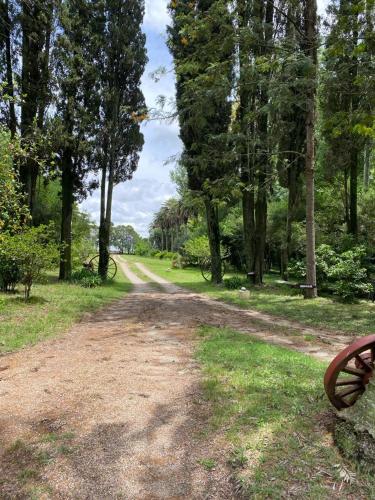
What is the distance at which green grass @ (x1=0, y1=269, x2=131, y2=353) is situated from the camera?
7.19 metres

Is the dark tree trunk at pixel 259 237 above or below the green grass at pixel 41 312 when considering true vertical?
above

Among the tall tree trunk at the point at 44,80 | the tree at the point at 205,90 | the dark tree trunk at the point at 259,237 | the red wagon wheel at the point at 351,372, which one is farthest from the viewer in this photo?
the dark tree trunk at the point at 259,237

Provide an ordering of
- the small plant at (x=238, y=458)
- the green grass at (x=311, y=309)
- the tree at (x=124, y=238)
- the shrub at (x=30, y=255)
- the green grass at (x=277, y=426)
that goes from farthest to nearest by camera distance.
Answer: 1. the tree at (x=124, y=238)
2. the shrub at (x=30, y=255)
3. the green grass at (x=311, y=309)
4. the small plant at (x=238, y=458)
5. the green grass at (x=277, y=426)

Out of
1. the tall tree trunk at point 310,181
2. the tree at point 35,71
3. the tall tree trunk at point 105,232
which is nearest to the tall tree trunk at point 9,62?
the tree at point 35,71

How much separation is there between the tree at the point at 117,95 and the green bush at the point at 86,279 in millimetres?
1865

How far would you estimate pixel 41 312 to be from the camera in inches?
380

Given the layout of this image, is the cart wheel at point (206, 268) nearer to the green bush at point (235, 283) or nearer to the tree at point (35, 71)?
the green bush at point (235, 283)

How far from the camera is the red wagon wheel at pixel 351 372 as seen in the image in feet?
10.8

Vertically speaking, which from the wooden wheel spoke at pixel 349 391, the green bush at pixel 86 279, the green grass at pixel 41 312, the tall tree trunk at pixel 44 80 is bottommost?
the green grass at pixel 41 312

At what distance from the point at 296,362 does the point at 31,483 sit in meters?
3.53

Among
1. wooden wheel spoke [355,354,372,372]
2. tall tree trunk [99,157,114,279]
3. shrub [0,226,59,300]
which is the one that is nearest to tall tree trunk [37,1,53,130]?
tall tree trunk [99,157,114,279]

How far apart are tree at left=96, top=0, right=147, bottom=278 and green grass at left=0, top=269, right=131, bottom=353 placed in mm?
6980

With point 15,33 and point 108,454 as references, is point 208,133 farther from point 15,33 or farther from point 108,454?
point 108,454

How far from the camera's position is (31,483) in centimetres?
291
